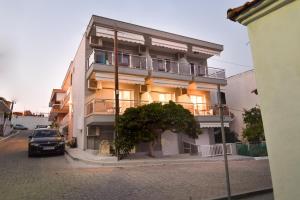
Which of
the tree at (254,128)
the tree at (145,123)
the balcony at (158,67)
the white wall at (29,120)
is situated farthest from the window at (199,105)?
the white wall at (29,120)

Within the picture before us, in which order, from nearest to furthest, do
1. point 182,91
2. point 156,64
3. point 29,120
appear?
point 156,64 < point 182,91 < point 29,120

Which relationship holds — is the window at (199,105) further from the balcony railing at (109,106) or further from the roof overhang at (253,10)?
the roof overhang at (253,10)

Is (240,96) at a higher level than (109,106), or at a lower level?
higher

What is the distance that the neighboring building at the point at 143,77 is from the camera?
16703mm

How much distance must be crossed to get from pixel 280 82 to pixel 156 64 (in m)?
16.4

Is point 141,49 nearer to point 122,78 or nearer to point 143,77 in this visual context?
point 143,77

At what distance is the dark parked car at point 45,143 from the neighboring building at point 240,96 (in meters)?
19.1

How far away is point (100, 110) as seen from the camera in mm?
15820

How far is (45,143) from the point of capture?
14.8 m

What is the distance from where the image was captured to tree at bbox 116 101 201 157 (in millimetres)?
13539

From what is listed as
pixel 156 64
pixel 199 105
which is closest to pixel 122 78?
pixel 156 64

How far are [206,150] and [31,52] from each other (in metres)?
27.8

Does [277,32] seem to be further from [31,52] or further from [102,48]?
[31,52]

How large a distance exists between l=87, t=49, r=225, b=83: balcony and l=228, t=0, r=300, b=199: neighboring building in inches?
527
